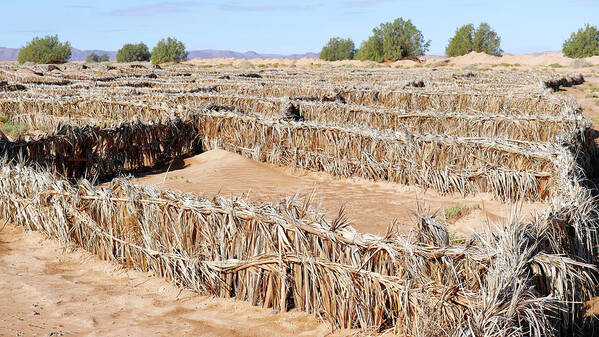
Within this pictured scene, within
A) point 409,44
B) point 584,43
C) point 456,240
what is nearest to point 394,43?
point 409,44

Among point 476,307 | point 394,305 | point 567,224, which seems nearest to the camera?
point 476,307

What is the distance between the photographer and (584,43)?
75125mm

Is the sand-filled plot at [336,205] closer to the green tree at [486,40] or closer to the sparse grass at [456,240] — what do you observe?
the sparse grass at [456,240]

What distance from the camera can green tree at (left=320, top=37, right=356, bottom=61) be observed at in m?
92.5

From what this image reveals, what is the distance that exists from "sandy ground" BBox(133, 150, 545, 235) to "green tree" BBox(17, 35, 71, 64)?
2344 inches

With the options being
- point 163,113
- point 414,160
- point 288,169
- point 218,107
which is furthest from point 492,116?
point 163,113

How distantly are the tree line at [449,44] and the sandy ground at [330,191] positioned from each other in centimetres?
6912

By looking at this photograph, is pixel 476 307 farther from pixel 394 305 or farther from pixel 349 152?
pixel 349 152

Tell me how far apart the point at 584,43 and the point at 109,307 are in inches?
3305

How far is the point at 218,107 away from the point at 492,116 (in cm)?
659

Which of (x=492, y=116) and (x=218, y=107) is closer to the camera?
(x=492, y=116)

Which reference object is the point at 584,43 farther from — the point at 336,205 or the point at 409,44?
the point at 336,205

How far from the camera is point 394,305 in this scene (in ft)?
14.2

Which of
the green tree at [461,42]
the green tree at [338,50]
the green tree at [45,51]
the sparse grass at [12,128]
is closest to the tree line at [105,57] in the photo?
the green tree at [45,51]
